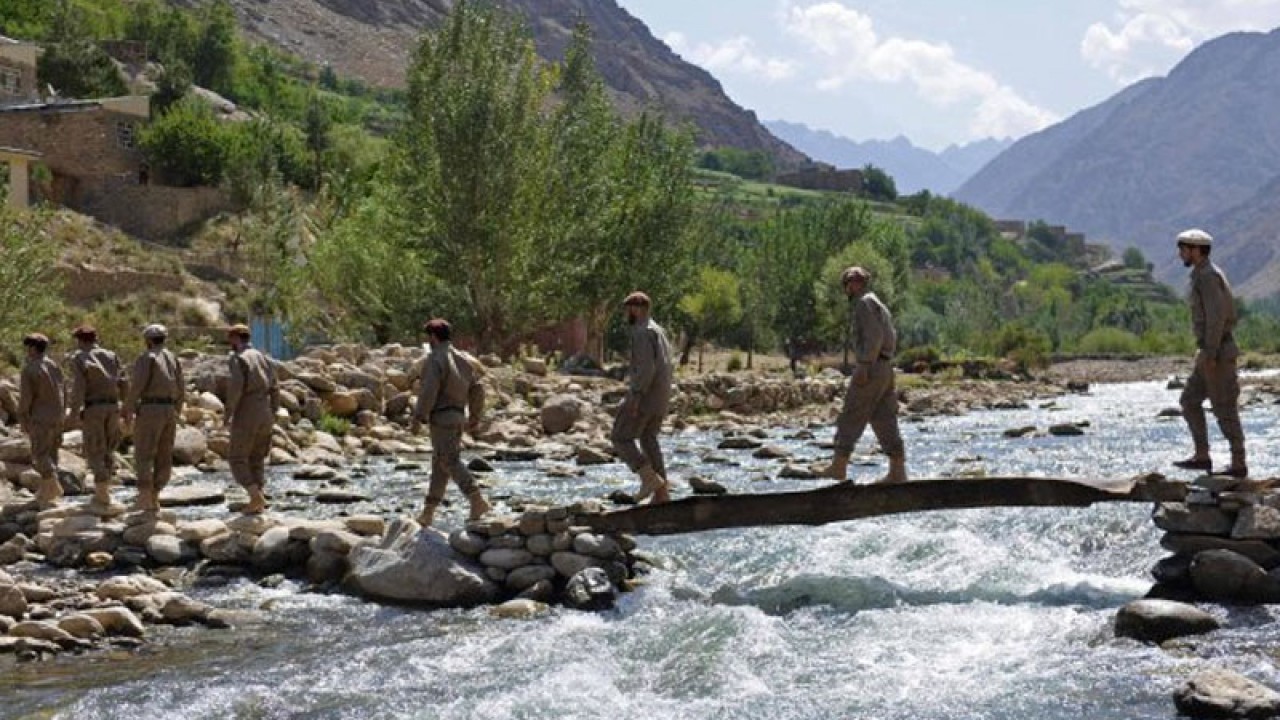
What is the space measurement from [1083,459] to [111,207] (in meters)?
55.4

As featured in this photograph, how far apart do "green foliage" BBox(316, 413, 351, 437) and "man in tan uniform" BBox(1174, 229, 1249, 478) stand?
57.1 feet

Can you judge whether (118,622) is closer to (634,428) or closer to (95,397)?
(634,428)

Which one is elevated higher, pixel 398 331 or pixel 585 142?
pixel 585 142

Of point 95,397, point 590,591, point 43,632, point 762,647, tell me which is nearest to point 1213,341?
point 762,647

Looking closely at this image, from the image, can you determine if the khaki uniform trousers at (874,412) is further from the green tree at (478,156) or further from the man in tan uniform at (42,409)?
the green tree at (478,156)

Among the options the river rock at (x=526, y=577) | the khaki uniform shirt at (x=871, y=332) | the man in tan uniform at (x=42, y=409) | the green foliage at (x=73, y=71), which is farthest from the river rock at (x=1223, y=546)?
the green foliage at (x=73, y=71)

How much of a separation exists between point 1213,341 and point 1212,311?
275 mm

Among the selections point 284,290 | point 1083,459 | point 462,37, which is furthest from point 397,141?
point 1083,459

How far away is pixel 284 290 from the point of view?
54125mm

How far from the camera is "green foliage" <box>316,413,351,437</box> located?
27.2 meters

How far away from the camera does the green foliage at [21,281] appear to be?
94.4ft

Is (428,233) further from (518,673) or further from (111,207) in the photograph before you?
(111,207)

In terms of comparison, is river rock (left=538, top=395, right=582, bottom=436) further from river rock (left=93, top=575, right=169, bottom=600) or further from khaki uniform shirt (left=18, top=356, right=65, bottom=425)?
river rock (left=93, top=575, right=169, bottom=600)

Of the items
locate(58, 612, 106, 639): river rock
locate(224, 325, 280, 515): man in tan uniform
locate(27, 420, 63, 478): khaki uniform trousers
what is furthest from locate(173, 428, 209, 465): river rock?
locate(58, 612, 106, 639): river rock
